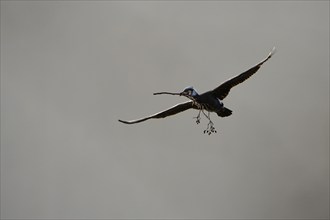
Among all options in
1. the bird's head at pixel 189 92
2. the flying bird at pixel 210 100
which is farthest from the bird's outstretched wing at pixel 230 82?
the bird's head at pixel 189 92

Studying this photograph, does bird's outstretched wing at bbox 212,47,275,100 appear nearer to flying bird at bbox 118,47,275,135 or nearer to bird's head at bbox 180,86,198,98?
flying bird at bbox 118,47,275,135

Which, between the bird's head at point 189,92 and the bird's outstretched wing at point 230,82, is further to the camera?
the bird's outstretched wing at point 230,82

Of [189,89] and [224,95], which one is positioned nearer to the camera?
[189,89]

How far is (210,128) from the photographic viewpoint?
4.47 meters

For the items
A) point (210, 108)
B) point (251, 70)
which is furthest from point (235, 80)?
point (210, 108)

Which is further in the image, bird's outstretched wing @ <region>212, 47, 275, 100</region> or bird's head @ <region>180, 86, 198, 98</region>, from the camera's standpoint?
bird's outstretched wing @ <region>212, 47, 275, 100</region>

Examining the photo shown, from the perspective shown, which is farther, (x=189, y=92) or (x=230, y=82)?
(x=230, y=82)

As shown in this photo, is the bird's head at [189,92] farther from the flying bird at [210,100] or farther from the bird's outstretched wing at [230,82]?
the bird's outstretched wing at [230,82]

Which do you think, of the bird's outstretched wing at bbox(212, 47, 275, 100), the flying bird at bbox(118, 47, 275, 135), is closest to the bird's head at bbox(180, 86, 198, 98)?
the flying bird at bbox(118, 47, 275, 135)

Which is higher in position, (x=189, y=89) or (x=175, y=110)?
(x=189, y=89)

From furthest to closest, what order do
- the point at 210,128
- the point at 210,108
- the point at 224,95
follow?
1. the point at 224,95
2. the point at 210,108
3. the point at 210,128

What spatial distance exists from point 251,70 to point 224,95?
56 centimetres

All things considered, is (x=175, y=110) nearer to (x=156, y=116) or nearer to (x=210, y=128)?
(x=156, y=116)

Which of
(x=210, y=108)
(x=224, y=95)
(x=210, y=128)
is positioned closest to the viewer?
(x=210, y=128)
